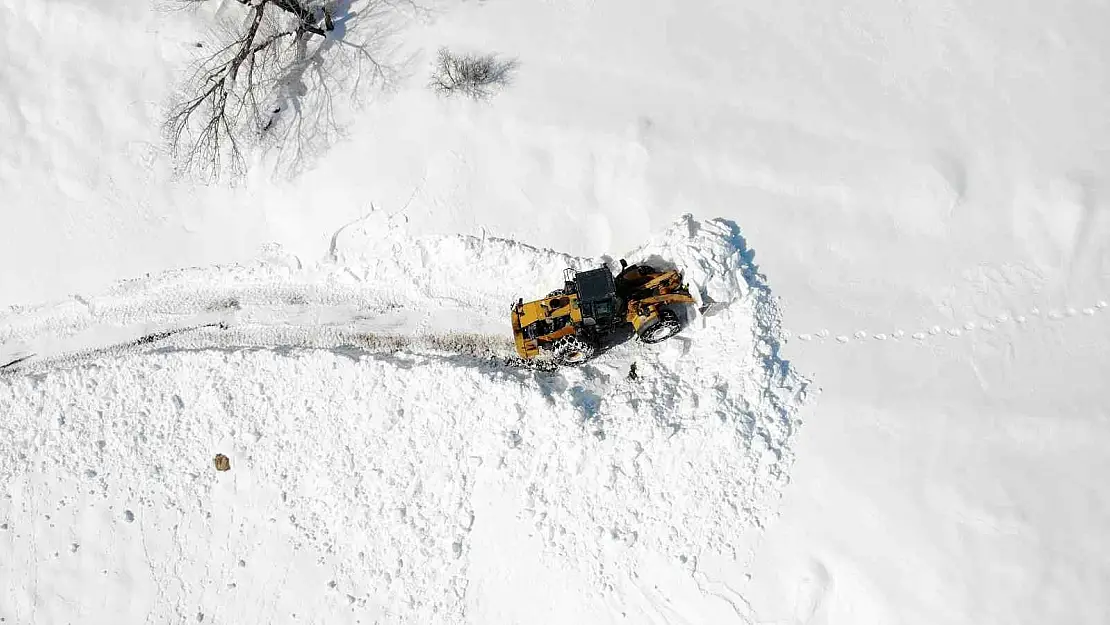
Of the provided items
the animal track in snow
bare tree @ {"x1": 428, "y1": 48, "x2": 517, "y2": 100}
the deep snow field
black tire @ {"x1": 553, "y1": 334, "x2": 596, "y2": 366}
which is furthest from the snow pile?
bare tree @ {"x1": 428, "y1": 48, "x2": 517, "y2": 100}

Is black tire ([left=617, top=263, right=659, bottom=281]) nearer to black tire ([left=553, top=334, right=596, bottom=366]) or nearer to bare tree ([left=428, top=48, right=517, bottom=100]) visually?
black tire ([left=553, top=334, right=596, bottom=366])

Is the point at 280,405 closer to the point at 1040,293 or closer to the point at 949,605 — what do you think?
the point at 949,605

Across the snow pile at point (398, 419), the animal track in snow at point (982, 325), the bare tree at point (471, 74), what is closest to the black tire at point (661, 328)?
the snow pile at point (398, 419)

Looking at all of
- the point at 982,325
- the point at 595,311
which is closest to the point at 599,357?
the point at 595,311

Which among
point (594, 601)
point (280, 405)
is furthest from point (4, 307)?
point (594, 601)

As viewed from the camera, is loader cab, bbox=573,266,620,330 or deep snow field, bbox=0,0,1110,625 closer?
loader cab, bbox=573,266,620,330

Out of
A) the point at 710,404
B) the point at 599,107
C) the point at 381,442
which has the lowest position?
the point at 381,442

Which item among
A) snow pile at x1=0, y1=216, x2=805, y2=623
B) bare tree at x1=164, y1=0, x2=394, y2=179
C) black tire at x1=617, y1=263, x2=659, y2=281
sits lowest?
snow pile at x1=0, y1=216, x2=805, y2=623
